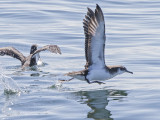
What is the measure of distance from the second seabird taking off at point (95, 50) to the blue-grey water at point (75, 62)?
36 cm

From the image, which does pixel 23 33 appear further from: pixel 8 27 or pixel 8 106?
pixel 8 106

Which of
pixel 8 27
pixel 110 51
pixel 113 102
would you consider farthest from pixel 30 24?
pixel 113 102

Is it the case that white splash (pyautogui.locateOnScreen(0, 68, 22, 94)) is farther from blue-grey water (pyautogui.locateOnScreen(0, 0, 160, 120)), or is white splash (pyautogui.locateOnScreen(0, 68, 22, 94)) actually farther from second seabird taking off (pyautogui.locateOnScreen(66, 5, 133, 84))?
second seabird taking off (pyautogui.locateOnScreen(66, 5, 133, 84))

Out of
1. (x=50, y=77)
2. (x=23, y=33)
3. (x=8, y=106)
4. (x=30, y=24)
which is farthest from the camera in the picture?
(x=30, y=24)

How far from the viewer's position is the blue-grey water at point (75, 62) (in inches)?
348

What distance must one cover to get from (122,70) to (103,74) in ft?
1.87

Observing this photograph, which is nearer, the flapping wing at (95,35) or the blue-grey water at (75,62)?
the blue-grey water at (75,62)

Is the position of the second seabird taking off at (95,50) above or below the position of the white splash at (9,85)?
above

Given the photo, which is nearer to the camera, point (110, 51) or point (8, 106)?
point (8, 106)

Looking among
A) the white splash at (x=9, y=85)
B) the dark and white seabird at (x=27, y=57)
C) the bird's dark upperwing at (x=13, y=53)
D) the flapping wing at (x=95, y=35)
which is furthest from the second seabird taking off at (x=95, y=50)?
the bird's dark upperwing at (x=13, y=53)

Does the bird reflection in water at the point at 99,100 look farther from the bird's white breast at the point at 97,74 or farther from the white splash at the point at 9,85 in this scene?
the white splash at the point at 9,85

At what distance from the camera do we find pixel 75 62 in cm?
1277

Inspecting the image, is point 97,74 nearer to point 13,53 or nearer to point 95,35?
point 95,35

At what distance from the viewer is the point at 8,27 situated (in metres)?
16.5
